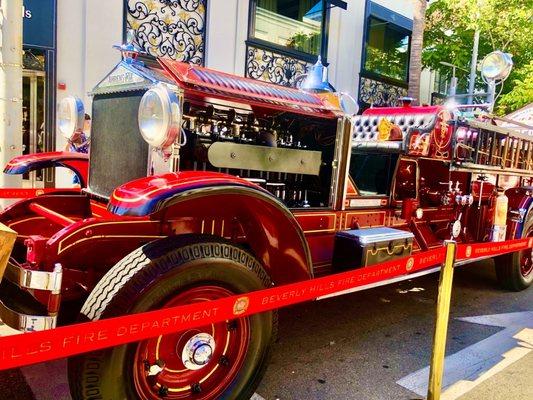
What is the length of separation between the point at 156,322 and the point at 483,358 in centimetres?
276

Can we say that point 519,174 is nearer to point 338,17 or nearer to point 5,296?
point 5,296

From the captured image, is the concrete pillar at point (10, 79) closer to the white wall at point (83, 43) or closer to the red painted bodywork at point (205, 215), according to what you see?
the red painted bodywork at point (205, 215)

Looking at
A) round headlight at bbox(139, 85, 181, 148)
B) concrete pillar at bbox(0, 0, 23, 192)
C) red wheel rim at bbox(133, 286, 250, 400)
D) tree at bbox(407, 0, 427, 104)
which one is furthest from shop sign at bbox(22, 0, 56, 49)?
tree at bbox(407, 0, 427, 104)

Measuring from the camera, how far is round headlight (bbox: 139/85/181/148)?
8.29ft

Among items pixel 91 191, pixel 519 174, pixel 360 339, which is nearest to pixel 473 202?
pixel 519 174

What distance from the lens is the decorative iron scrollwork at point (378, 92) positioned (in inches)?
499

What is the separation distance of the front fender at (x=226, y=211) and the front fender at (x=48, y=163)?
156 centimetres

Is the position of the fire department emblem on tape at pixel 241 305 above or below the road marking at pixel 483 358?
above

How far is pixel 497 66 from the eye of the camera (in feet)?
18.5

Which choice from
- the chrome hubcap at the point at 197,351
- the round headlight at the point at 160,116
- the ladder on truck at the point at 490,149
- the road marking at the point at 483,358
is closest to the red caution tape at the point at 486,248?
the road marking at the point at 483,358

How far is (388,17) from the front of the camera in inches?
507

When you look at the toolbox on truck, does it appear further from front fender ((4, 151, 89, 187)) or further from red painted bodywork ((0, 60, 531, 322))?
front fender ((4, 151, 89, 187))

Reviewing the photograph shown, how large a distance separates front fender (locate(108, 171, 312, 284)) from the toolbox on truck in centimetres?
55

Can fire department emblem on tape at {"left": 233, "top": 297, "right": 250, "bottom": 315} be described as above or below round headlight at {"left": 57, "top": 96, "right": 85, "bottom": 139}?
below
